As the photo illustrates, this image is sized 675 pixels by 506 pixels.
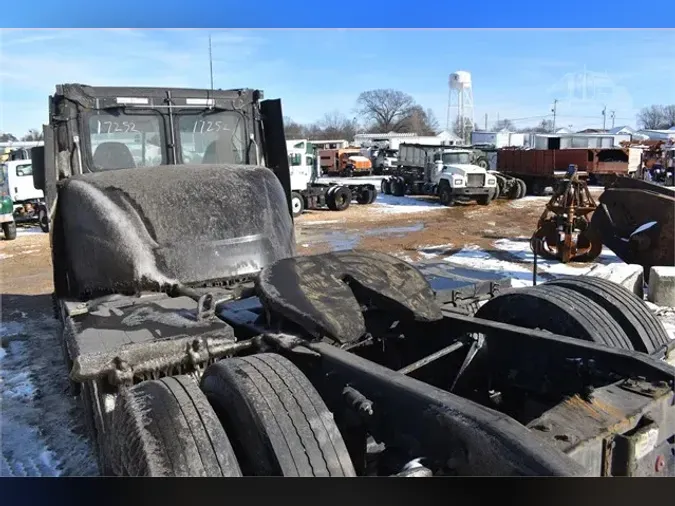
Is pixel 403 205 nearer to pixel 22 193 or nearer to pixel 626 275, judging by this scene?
pixel 22 193

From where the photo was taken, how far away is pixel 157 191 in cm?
474

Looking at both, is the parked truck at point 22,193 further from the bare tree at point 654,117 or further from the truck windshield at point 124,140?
the bare tree at point 654,117

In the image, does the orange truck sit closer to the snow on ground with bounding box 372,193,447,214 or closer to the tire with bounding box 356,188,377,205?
the snow on ground with bounding box 372,193,447,214

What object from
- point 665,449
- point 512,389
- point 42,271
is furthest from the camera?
point 42,271

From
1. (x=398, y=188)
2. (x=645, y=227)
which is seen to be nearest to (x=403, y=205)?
(x=398, y=188)

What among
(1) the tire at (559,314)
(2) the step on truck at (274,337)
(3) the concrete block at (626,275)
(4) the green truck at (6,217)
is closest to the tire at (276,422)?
(2) the step on truck at (274,337)

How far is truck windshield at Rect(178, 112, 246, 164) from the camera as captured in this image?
18.4 feet

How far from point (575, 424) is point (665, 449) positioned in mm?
540

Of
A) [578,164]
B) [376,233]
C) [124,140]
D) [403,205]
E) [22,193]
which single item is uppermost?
[124,140]

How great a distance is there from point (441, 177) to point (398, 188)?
300cm

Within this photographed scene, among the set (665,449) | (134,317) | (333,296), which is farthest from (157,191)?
(665,449)

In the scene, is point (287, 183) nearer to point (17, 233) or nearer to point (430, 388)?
point (430, 388)

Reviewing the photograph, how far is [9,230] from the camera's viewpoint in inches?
598

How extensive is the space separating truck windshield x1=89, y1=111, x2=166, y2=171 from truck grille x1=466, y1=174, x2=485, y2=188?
17.8m
